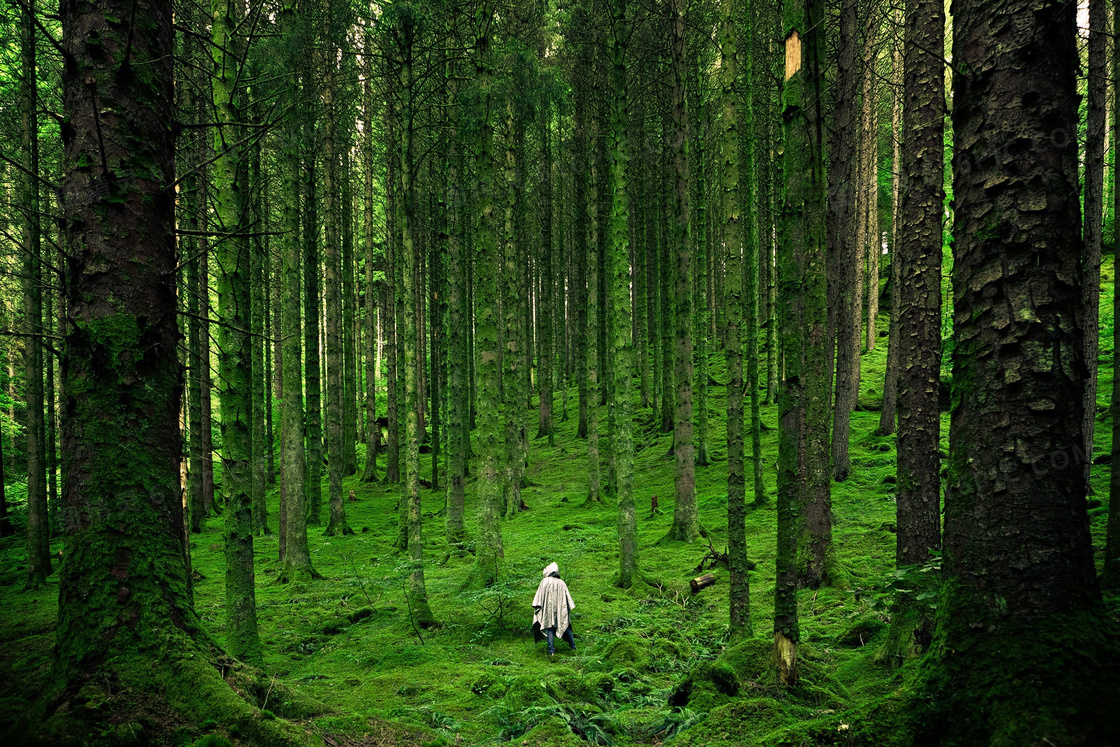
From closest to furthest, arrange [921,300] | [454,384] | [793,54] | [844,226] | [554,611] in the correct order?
[793,54], [921,300], [554,611], [454,384], [844,226]

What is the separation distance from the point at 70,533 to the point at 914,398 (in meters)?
6.67

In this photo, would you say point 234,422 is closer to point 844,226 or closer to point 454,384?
point 454,384

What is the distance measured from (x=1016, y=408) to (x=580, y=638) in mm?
7122

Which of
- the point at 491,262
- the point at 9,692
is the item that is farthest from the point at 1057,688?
the point at 491,262

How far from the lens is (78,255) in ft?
8.63

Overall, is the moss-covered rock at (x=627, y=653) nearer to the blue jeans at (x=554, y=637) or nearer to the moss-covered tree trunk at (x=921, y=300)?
the blue jeans at (x=554, y=637)

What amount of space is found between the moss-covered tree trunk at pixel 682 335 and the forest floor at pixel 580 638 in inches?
28.6

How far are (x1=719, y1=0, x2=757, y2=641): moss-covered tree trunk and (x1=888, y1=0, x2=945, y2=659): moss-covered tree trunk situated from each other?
1.51 metres

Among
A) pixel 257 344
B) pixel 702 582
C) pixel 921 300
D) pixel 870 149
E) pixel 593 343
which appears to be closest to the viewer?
pixel 921 300

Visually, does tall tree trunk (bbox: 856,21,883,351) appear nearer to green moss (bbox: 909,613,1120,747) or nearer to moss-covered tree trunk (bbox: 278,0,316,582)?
green moss (bbox: 909,613,1120,747)

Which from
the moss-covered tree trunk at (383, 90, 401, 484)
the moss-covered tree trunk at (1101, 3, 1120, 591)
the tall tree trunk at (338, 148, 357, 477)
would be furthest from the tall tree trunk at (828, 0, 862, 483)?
the tall tree trunk at (338, 148, 357, 477)

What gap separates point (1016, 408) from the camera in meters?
2.08

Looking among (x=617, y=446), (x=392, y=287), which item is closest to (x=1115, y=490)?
(x=617, y=446)

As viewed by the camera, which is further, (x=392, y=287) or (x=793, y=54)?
(x=392, y=287)
